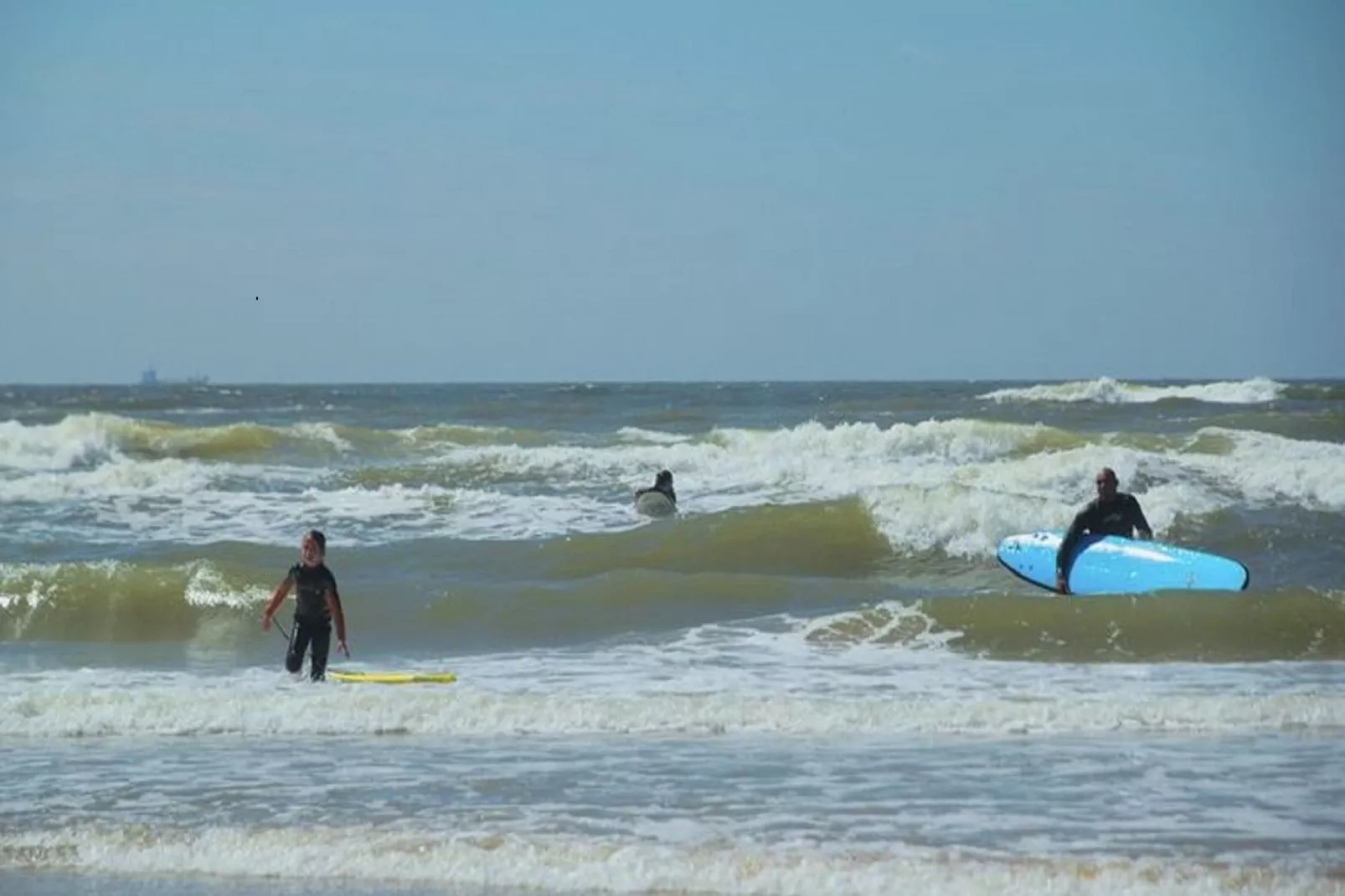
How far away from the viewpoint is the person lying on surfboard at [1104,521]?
1583 centimetres

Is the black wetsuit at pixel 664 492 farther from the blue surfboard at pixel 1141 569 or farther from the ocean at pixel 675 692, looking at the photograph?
the blue surfboard at pixel 1141 569

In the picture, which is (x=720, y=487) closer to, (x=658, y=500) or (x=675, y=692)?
(x=658, y=500)

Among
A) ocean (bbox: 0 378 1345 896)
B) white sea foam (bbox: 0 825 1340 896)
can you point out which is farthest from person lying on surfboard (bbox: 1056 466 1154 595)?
white sea foam (bbox: 0 825 1340 896)

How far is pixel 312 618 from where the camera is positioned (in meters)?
12.5

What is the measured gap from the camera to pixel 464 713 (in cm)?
1127

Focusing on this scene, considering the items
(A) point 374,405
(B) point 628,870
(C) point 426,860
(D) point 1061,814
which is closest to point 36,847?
(C) point 426,860

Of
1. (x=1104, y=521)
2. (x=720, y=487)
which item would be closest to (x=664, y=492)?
(x=720, y=487)

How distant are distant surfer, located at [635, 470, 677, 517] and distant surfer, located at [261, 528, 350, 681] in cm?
1155

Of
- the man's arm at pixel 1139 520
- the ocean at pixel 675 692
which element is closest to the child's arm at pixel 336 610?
the ocean at pixel 675 692

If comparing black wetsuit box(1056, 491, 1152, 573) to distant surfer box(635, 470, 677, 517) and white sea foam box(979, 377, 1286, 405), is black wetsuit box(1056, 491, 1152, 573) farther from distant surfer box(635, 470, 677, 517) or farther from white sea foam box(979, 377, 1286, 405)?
white sea foam box(979, 377, 1286, 405)

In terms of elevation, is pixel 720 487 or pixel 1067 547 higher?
pixel 1067 547

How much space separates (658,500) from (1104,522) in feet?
28.8

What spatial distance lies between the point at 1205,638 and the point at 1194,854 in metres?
7.01

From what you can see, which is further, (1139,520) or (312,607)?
(1139,520)
